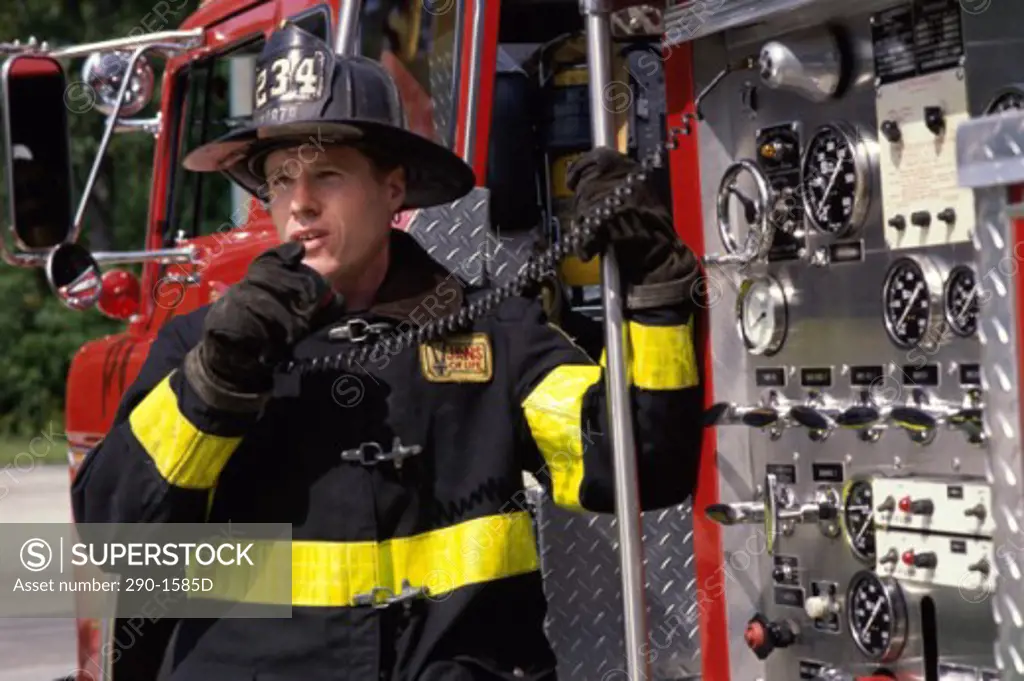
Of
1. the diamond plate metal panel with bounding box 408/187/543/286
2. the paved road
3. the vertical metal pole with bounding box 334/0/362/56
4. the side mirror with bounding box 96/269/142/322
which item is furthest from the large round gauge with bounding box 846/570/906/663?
the paved road

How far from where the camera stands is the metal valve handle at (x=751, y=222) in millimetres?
3494

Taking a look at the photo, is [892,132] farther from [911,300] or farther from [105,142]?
[105,142]

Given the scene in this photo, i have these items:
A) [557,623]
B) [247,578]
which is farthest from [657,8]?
[557,623]

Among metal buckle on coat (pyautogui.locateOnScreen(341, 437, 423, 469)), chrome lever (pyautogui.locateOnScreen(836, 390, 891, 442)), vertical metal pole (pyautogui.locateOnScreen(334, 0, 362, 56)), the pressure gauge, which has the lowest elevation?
metal buckle on coat (pyautogui.locateOnScreen(341, 437, 423, 469))

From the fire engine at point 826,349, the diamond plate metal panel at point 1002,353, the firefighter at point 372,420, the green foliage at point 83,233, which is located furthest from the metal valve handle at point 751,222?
the green foliage at point 83,233

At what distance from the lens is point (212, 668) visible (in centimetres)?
349

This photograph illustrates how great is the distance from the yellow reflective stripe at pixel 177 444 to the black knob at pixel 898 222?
3.84 ft

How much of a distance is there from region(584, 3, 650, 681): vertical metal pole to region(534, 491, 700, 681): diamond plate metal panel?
4.49ft

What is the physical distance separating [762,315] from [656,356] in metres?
0.28

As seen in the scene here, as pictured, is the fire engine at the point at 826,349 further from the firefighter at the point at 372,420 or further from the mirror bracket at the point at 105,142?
the mirror bracket at the point at 105,142

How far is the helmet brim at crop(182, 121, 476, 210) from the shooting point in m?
3.56

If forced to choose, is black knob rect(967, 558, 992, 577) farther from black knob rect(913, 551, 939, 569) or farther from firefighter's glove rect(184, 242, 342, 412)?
firefighter's glove rect(184, 242, 342, 412)

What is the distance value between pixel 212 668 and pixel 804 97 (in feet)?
4.84

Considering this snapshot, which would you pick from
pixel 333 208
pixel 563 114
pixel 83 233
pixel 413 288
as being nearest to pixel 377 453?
pixel 413 288
